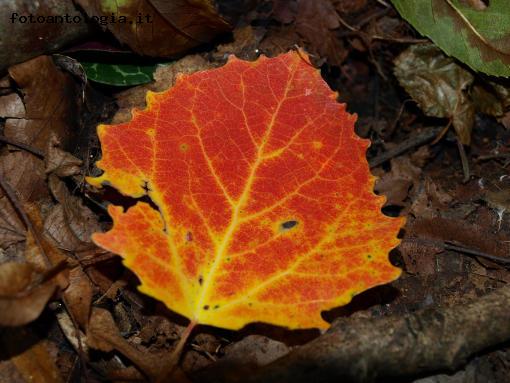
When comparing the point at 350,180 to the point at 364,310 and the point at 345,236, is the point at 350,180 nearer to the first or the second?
the point at 345,236

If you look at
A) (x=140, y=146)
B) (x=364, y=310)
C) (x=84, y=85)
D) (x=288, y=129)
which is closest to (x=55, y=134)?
(x=84, y=85)

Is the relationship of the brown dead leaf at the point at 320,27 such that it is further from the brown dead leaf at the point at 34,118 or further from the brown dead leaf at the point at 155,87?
the brown dead leaf at the point at 34,118

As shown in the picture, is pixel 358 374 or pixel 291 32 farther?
pixel 291 32

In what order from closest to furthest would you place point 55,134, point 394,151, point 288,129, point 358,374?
point 358,374
point 288,129
point 55,134
point 394,151

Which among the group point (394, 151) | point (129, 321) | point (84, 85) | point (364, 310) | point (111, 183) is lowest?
point (364, 310)

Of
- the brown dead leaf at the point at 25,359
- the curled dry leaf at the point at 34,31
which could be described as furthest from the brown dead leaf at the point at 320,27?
the brown dead leaf at the point at 25,359

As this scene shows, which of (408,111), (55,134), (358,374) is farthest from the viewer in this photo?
(408,111)

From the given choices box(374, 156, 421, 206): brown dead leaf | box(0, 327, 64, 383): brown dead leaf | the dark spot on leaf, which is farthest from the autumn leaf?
box(374, 156, 421, 206): brown dead leaf

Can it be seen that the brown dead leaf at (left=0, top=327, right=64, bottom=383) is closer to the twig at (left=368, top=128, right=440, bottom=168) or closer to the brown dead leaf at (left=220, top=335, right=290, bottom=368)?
the brown dead leaf at (left=220, top=335, right=290, bottom=368)
